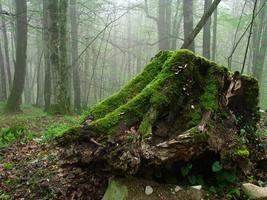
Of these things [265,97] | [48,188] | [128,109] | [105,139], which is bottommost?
[265,97]

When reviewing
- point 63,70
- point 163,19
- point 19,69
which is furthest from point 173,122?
point 163,19

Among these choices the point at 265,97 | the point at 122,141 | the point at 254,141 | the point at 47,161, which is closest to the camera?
the point at 122,141

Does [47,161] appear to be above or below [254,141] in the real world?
below

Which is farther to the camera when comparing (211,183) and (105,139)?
(211,183)

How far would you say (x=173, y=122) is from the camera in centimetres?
416

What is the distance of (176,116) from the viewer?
13.8ft

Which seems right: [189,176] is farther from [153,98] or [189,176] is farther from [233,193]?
[153,98]

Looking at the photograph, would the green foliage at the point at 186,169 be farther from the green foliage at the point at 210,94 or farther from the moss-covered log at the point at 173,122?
the green foliage at the point at 210,94

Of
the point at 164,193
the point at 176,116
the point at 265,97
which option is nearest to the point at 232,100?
the point at 176,116

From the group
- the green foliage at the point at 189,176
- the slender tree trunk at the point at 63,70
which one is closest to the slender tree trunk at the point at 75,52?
the slender tree trunk at the point at 63,70

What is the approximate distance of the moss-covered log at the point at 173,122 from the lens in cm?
371

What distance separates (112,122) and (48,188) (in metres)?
1.25

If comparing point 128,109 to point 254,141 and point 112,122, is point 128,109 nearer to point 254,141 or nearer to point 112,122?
point 112,122

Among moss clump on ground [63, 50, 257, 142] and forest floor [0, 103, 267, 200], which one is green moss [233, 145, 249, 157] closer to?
moss clump on ground [63, 50, 257, 142]
